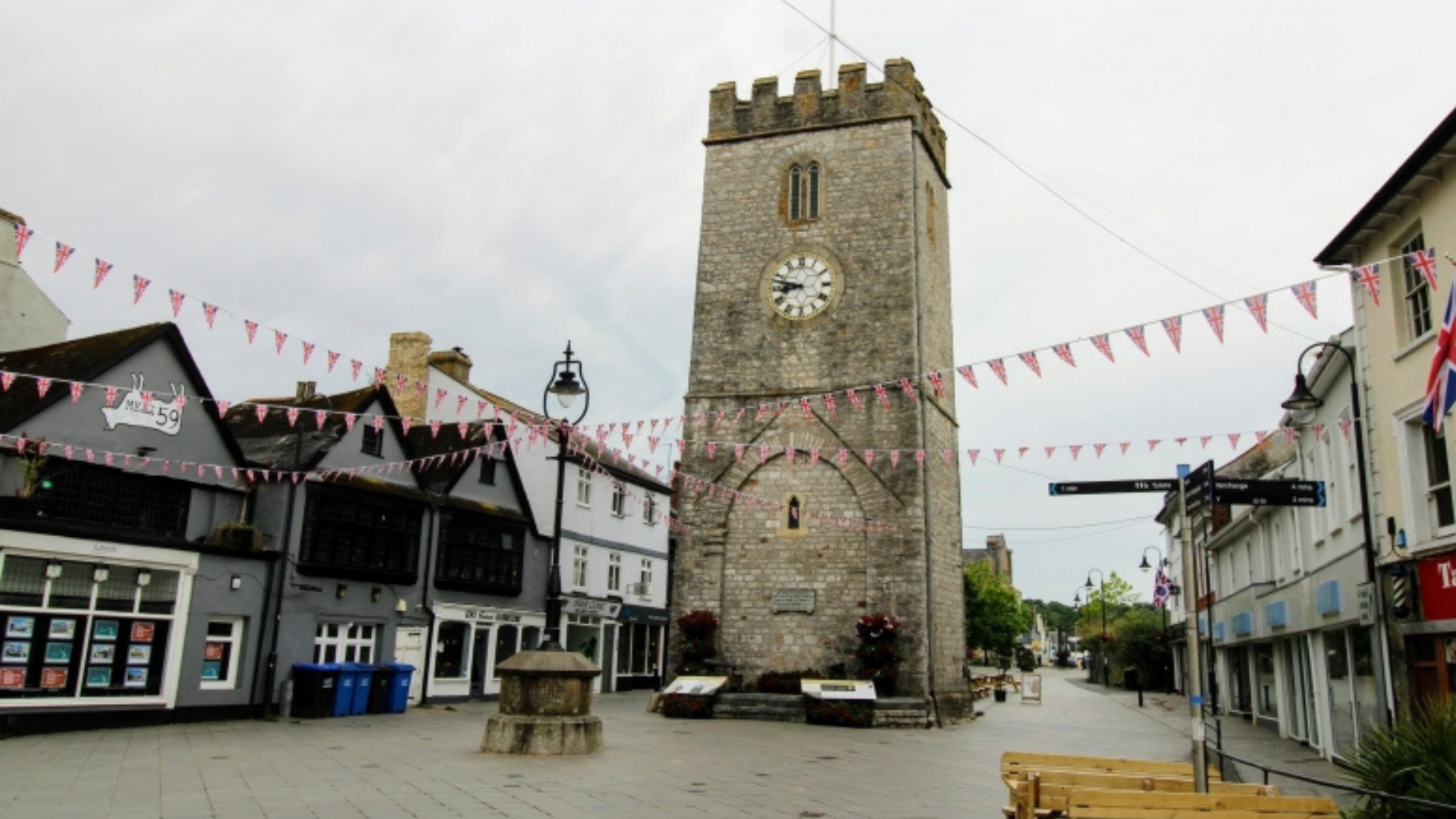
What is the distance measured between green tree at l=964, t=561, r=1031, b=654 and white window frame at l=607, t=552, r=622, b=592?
34330mm

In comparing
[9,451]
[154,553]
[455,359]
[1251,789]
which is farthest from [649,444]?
[455,359]

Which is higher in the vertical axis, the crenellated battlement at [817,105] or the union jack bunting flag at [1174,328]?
the crenellated battlement at [817,105]

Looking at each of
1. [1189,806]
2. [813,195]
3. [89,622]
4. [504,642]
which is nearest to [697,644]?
[504,642]

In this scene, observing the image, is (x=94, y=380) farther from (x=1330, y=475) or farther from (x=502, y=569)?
(x=1330, y=475)

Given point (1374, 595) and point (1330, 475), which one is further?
point (1330, 475)

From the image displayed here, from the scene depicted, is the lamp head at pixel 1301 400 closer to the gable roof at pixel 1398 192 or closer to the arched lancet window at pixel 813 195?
the gable roof at pixel 1398 192

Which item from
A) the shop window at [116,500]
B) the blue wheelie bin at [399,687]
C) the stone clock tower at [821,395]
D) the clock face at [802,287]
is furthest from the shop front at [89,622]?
the clock face at [802,287]

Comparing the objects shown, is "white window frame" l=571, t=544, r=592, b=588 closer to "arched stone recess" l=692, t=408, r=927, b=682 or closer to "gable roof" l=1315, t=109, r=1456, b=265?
"arched stone recess" l=692, t=408, r=927, b=682

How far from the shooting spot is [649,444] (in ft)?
61.1

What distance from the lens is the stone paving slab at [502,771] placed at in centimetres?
927

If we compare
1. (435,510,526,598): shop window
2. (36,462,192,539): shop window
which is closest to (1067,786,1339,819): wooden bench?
(36,462,192,539): shop window

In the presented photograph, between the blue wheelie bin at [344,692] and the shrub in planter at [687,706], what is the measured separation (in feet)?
21.3

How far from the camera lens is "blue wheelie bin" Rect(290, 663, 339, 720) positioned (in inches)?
802

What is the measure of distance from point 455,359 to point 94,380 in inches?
549
